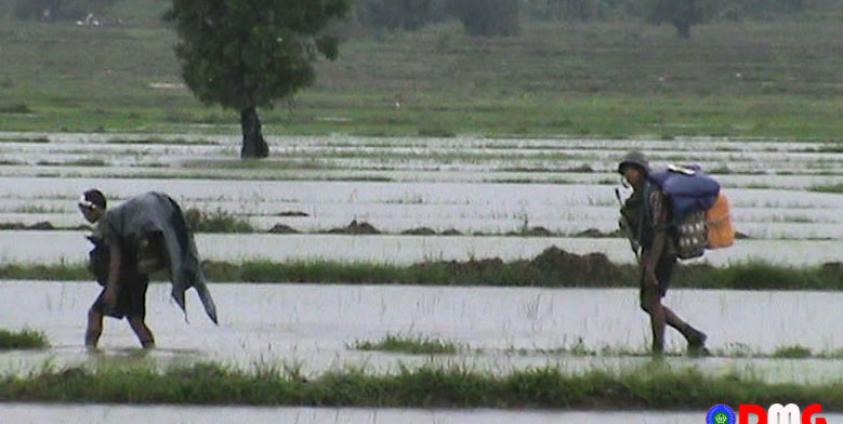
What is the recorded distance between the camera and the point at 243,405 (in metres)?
9.95

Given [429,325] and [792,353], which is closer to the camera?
[792,353]

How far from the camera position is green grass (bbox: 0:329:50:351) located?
11.9 m

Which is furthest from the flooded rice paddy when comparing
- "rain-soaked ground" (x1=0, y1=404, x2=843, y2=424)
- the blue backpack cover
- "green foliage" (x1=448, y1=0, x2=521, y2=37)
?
"green foliage" (x1=448, y1=0, x2=521, y2=37)

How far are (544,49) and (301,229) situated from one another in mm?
53630

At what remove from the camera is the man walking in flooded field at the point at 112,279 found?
38.4ft

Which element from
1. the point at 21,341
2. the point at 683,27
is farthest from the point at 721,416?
the point at 683,27

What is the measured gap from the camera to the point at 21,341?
11930 mm

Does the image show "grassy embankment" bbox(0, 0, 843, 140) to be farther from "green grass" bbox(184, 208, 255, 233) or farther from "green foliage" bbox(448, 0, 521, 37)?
"green grass" bbox(184, 208, 255, 233)

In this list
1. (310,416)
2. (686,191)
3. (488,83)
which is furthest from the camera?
(488,83)

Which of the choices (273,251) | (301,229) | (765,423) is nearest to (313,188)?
(301,229)

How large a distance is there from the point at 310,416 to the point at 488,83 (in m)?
53.0

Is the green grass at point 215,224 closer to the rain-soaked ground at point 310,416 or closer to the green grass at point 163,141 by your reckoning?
the rain-soaked ground at point 310,416

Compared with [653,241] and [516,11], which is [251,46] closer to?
[653,241]

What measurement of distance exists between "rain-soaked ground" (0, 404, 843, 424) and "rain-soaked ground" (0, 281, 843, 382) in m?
0.91
